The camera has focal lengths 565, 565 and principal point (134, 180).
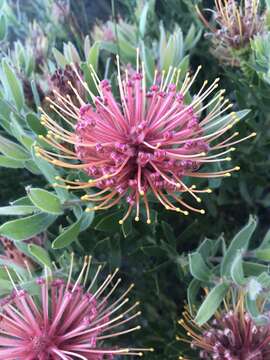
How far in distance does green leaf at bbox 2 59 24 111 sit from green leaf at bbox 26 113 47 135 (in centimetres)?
6

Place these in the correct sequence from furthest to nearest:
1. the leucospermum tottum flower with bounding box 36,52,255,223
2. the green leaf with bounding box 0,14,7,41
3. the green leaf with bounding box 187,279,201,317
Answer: the green leaf with bounding box 0,14,7,41 → the green leaf with bounding box 187,279,201,317 → the leucospermum tottum flower with bounding box 36,52,255,223

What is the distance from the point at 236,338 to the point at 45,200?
347 mm

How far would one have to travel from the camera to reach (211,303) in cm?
81

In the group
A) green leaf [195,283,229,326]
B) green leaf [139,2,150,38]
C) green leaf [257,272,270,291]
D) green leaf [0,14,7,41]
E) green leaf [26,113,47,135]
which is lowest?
green leaf [195,283,229,326]

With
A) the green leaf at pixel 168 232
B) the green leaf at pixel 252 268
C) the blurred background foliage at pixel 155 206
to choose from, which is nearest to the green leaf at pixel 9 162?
the blurred background foliage at pixel 155 206

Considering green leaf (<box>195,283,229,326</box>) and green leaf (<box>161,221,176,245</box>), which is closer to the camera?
green leaf (<box>195,283,229,326</box>)

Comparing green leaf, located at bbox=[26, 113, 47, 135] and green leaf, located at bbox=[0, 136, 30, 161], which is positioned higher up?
green leaf, located at bbox=[26, 113, 47, 135]

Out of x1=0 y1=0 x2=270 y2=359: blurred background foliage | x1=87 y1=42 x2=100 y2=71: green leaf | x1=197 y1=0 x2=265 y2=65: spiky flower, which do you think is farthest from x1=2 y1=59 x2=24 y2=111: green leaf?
x1=197 y1=0 x2=265 y2=65: spiky flower

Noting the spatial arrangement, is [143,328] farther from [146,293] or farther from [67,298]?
[67,298]

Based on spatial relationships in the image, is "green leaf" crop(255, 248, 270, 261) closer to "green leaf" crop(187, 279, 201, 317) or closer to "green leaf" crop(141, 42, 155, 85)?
"green leaf" crop(187, 279, 201, 317)

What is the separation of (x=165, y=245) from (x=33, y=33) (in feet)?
1.87

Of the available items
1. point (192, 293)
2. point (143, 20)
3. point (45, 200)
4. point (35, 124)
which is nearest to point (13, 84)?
point (35, 124)

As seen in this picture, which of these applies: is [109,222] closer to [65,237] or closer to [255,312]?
[65,237]

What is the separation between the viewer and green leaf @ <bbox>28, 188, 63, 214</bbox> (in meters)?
0.80
